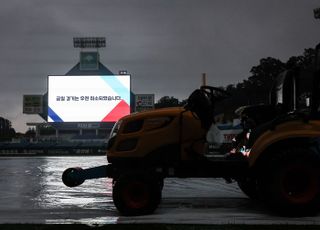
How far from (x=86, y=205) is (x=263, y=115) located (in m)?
3.92

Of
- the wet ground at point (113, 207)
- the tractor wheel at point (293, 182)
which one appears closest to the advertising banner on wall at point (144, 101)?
the wet ground at point (113, 207)

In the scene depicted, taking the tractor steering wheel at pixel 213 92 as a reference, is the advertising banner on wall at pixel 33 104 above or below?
above

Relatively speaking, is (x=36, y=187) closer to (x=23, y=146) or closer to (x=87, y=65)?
(x=23, y=146)

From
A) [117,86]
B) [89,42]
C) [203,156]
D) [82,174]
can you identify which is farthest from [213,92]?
[89,42]

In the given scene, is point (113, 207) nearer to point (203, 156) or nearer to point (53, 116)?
point (203, 156)

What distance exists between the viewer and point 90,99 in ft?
216

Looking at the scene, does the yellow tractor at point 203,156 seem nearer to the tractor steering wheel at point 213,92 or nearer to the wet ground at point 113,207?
the tractor steering wheel at point 213,92

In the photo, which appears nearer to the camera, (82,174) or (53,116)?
(82,174)

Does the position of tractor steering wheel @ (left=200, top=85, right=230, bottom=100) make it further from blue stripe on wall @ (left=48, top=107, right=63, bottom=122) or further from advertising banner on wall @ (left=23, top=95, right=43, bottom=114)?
advertising banner on wall @ (left=23, top=95, right=43, bottom=114)

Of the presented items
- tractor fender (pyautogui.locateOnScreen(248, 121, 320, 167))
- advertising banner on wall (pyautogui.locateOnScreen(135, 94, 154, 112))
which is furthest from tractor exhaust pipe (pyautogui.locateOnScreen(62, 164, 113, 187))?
Answer: advertising banner on wall (pyautogui.locateOnScreen(135, 94, 154, 112))

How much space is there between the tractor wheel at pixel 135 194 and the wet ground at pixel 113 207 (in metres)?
0.18

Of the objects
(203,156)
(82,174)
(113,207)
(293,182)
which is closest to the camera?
(293,182)

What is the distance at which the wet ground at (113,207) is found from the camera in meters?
8.79

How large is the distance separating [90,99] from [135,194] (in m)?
57.2
